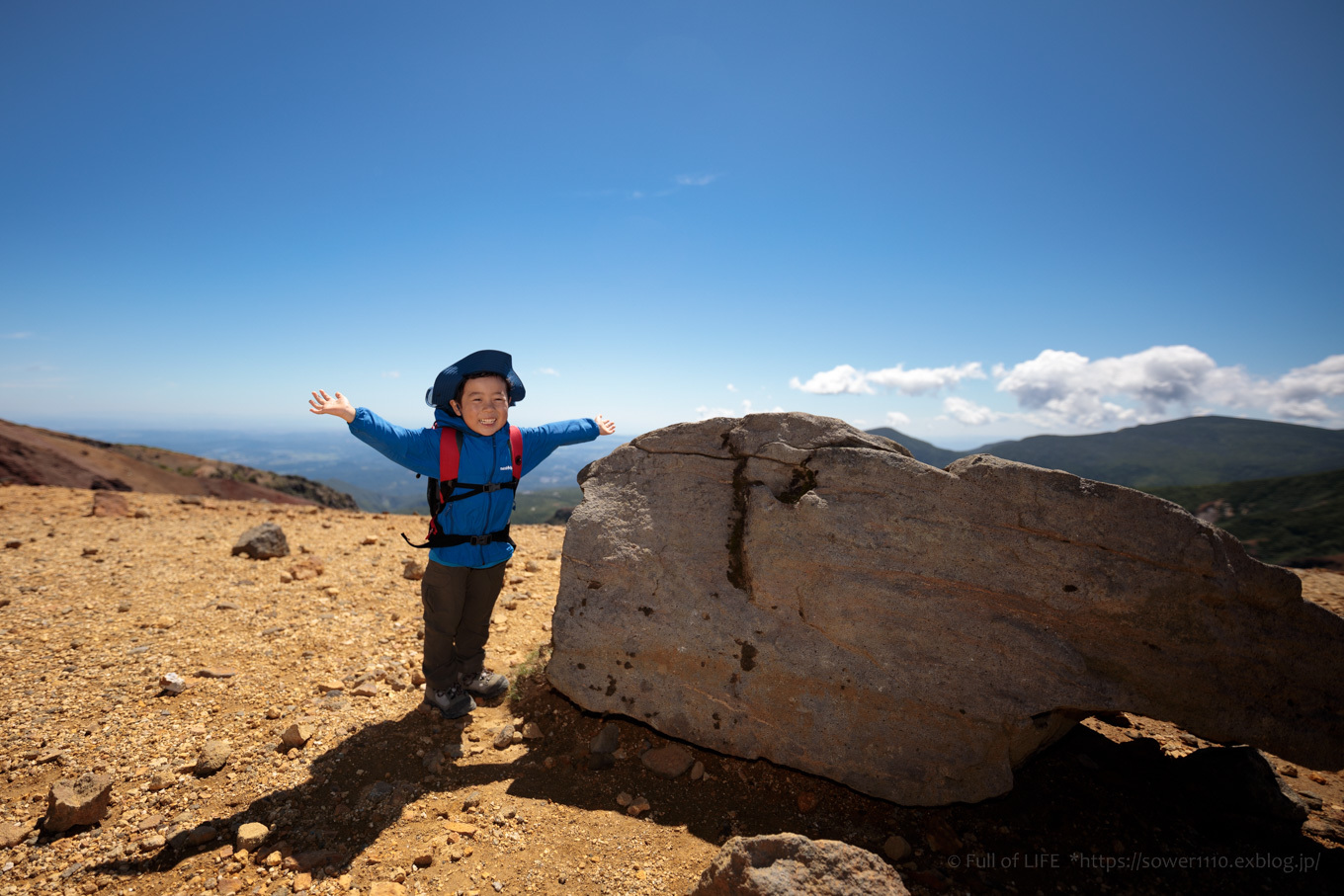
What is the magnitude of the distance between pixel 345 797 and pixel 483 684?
6.14 ft

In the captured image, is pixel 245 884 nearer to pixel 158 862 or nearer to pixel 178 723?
pixel 158 862

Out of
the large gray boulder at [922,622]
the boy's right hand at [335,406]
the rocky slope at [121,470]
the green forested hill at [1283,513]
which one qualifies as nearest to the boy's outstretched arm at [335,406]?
the boy's right hand at [335,406]

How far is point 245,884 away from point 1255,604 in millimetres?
8781

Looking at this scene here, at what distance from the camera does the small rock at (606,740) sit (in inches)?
221

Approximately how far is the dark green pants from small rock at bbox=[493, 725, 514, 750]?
0.97 metres

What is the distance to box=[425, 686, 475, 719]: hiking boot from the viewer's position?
6.14 meters

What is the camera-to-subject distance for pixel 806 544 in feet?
18.7

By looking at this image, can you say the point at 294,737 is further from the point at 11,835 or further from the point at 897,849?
the point at 897,849

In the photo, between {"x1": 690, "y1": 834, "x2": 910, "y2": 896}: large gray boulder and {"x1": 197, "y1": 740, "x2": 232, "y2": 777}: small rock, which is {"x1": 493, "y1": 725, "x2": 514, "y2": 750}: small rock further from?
{"x1": 690, "y1": 834, "x2": 910, "y2": 896}: large gray boulder

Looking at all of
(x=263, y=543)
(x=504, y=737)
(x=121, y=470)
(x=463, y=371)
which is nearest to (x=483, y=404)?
(x=463, y=371)

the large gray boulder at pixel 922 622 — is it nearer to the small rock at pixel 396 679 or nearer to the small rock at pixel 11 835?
the small rock at pixel 396 679

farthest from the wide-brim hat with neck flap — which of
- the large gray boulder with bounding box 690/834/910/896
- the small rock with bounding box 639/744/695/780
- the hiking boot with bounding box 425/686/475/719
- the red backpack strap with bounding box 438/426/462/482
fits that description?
the large gray boulder with bounding box 690/834/910/896

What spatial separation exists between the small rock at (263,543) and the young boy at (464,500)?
6230 millimetres

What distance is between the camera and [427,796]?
4969 millimetres
